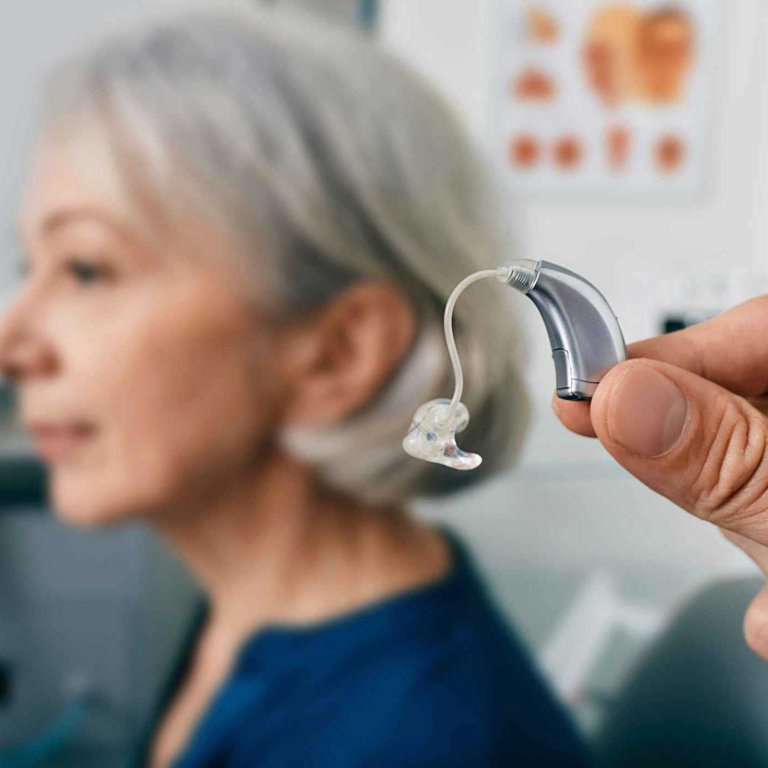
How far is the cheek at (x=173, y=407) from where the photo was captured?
84cm

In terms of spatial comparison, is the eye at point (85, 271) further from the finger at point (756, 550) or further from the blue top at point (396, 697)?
the finger at point (756, 550)

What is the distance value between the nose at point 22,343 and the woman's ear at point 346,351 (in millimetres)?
247

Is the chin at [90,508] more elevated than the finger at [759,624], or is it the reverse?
the finger at [759,624]

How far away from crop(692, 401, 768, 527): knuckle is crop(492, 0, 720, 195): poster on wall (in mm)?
717

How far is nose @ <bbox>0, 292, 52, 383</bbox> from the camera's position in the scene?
2.93ft

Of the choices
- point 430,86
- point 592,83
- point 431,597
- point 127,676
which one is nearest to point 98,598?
point 127,676

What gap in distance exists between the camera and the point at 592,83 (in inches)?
40.4

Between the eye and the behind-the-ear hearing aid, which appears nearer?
the behind-the-ear hearing aid

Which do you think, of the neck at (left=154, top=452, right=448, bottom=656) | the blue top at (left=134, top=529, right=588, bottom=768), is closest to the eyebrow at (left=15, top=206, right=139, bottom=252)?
the neck at (left=154, top=452, right=448, bottom=656)

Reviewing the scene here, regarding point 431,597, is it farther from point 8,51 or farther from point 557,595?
point 8,51

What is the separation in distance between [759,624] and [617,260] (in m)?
0.65

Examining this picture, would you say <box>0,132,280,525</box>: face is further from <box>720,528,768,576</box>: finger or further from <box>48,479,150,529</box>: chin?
<box>720,528,768,576</box>: finger

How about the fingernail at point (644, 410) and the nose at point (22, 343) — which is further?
the nose at point (22, 343)

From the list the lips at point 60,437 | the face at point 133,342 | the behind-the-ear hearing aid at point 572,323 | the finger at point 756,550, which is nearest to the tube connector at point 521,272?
the behind-the-ear hearing aid at point 572,323
